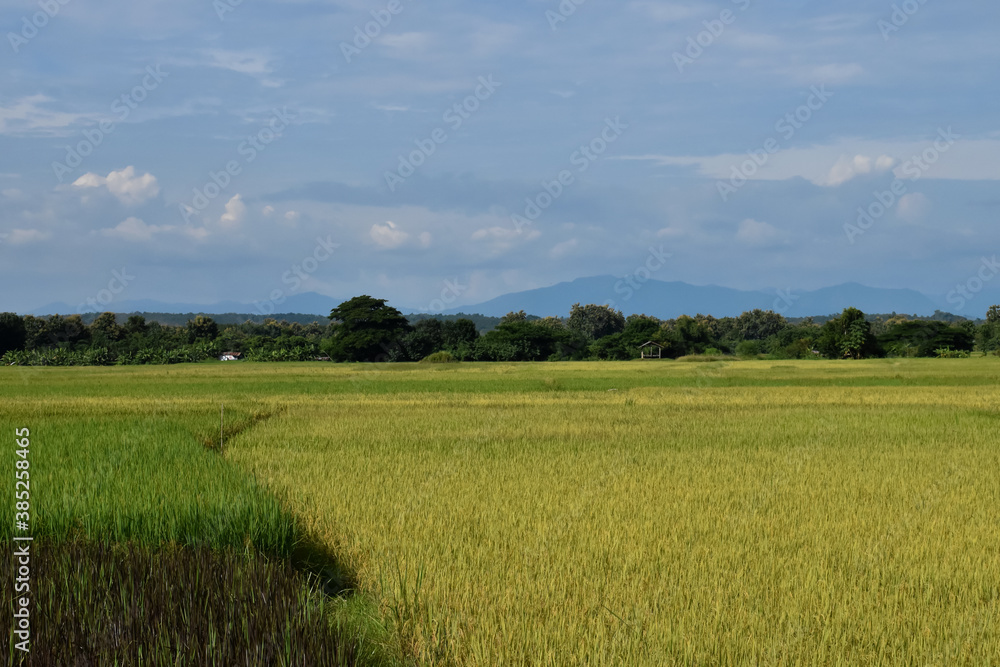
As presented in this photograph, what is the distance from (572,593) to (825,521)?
123 inches

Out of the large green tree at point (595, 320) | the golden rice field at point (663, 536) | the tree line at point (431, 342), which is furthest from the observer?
the large green tree at point (595, 320)

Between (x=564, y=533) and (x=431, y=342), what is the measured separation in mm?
65718

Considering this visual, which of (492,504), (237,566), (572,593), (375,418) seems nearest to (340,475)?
(492,504)

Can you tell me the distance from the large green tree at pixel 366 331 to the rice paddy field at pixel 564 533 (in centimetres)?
5155

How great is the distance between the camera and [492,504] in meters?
7.44

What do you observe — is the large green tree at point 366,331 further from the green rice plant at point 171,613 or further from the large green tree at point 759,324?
the large green tree at point 759,324

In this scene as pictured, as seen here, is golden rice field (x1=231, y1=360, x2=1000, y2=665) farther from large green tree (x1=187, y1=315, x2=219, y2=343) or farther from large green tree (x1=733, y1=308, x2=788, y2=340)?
large green tree (x1=733, y1=308, x2=788, y2=340)

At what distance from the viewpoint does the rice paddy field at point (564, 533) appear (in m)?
4.09

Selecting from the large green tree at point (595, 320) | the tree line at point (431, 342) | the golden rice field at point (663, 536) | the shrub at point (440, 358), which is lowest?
the golden rice field at point (663, 536)

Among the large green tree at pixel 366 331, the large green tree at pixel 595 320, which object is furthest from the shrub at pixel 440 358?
the large green tree at pixel 595 320

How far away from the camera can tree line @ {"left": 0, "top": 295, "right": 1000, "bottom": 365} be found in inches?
2618

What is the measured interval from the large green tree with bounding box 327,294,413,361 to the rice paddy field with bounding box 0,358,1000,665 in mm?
51550

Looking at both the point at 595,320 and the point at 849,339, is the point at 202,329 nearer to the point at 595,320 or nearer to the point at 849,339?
the point at 595,320

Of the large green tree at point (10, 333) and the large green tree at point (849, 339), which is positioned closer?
the large green tree at point (849, 339)
